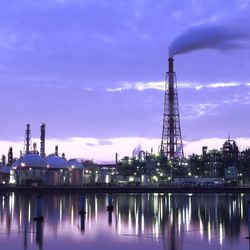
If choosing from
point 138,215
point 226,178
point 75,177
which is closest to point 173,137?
point 226,178

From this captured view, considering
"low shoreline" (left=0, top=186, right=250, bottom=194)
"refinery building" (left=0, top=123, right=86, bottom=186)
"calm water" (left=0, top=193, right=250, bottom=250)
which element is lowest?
"calm water" (left=0, top=193, right=250, bottom=250)

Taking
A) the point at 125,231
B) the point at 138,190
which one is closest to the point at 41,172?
the point at 138,190

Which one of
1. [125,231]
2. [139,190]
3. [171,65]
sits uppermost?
[171,65]

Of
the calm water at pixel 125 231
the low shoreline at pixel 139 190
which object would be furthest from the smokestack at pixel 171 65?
the calm water at pixel 125 231

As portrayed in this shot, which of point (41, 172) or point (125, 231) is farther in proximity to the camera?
point (41, 172)

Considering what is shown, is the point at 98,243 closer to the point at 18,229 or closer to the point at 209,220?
the point at 18,229

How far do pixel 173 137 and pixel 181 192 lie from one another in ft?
209

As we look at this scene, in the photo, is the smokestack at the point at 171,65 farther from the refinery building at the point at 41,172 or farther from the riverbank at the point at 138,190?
the riverbank at the point at 138,190

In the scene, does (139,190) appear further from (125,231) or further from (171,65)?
(125,231)

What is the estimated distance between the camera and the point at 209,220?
176ft

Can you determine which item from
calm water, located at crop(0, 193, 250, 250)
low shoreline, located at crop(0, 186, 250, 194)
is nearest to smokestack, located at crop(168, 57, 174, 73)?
low shoreline, located at crop(0, 186, 250, 194)

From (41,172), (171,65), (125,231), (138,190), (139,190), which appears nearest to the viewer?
(125,231)

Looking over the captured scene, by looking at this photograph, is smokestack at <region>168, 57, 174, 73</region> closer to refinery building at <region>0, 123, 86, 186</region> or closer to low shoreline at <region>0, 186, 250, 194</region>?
refinery building at <region>0, 123, 86, 186</region>

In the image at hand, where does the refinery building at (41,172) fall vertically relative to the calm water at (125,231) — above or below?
above
